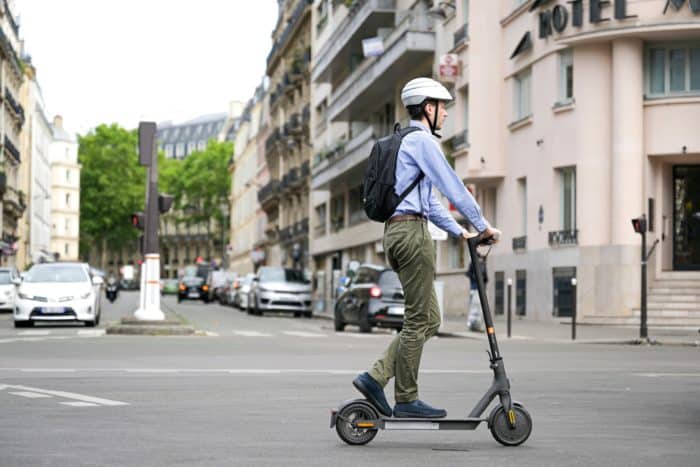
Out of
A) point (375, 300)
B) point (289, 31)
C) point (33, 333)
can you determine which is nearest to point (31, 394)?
point (33, 333)

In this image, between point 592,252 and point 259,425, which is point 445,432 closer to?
point 259,425

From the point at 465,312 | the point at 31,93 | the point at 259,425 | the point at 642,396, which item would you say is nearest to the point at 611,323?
the point at 465,312

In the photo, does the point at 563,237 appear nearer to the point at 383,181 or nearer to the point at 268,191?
the point at 383,181

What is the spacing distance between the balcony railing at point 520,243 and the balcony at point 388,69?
34.0 ft

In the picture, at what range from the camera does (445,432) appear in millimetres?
9445

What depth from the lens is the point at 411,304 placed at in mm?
8477

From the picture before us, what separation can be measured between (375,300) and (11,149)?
68.1 metres

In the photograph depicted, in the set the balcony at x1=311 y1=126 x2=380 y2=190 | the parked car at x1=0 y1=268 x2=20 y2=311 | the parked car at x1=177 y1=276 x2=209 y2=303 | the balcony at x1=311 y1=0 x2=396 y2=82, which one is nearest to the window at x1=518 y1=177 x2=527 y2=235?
the balcony at x1=311 y1=126 x2=380 y2=190

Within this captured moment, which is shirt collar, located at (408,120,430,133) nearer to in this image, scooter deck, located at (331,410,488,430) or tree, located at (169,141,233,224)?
scooter deck, located at (331,410,488,430)

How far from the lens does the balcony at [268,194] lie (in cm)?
9794

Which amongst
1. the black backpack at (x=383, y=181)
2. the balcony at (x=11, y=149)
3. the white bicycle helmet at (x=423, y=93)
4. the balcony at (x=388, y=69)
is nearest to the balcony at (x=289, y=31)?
the balcony at (x=11, y=149)

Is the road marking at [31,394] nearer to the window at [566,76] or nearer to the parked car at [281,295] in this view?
the window at [566,76]

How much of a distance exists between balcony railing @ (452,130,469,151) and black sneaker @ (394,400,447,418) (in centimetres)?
3532

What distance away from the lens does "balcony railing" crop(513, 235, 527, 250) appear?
39.8 meters
